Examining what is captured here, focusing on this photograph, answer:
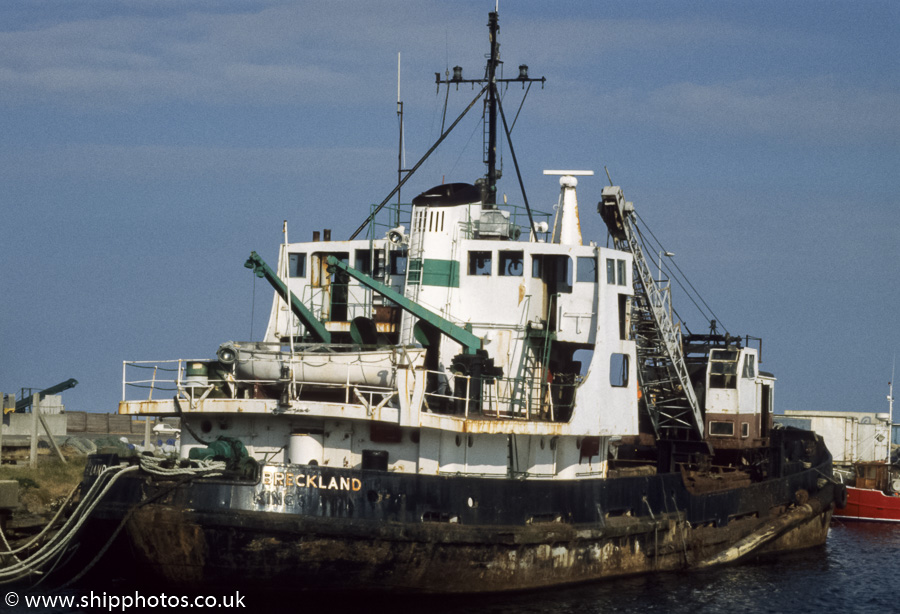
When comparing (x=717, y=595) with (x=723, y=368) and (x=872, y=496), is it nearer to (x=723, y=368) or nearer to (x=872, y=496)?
(x=723, y=368)

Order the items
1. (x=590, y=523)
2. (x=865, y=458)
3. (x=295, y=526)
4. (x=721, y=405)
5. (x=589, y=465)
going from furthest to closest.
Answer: (x=865, y=458)
(x=721, y=405)
(x=589, y=465)
(x=590, y=523)
(x=295, y=526)

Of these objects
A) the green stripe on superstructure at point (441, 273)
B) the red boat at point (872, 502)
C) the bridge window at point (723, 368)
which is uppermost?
the green stripe on superstructure at point (441, 273)

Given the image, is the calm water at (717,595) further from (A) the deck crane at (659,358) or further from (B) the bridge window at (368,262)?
(B) the bridge window at (368,262)

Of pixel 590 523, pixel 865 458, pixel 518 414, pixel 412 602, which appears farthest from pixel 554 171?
pixel 865 458

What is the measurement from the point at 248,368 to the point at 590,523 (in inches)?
270

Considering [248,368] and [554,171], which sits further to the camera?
[554,171]

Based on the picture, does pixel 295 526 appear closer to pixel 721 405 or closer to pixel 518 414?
pixel 518 414

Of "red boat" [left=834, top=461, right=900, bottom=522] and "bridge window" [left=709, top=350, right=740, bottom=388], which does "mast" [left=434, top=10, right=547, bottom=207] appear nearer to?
"bridge window" [left=709, top=350, right=740, bottom=388]

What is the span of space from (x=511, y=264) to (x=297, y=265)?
177 inches

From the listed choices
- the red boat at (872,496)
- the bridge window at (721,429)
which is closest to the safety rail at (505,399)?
the bridge window at (721,429)

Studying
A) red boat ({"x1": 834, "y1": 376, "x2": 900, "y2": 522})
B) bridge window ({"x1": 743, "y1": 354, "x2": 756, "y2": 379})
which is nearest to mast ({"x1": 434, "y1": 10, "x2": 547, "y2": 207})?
bridge window ({"x1": 743, "y1": 354, "x2": 756, "y2": 379})

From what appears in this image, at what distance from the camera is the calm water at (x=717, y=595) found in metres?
18.8

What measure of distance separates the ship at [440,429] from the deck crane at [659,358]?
7 centimetres

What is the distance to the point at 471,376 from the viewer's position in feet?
66.8
